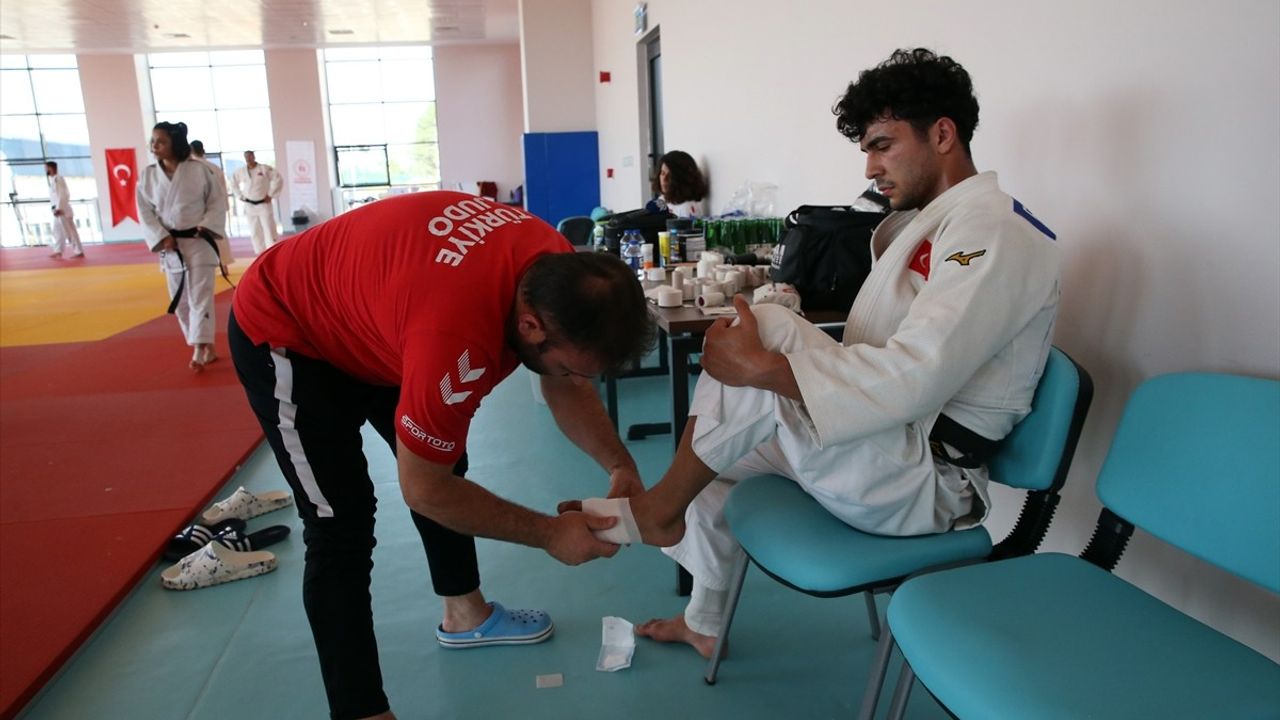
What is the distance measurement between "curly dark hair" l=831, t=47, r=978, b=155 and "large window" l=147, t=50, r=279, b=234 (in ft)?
52.3

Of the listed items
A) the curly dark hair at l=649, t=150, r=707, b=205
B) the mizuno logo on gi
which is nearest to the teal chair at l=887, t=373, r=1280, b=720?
the mizuno logo on gi

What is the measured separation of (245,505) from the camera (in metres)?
2.65

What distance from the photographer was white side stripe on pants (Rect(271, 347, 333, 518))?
1.37 meters

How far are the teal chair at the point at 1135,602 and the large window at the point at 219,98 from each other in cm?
1653

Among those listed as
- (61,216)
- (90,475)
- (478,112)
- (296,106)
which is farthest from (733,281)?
(296,106)

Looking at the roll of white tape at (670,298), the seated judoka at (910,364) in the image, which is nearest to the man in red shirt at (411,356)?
the seated judoka at (910,364)

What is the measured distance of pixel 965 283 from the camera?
125 cm

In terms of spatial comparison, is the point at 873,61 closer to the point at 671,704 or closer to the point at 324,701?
the point at 671,704

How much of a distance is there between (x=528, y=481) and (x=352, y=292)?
66.3 inches

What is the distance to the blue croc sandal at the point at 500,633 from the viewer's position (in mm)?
1861

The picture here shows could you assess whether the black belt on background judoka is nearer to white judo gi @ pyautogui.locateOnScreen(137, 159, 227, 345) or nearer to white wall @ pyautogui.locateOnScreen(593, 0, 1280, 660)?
white wall @ pyautogui.locateOnScreen(593, 0, 1280, 660)

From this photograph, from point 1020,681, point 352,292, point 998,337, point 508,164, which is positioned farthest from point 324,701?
point 508,164

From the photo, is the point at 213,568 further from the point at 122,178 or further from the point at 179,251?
the point at 122,178

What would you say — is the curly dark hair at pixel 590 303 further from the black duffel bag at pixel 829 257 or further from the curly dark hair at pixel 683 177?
the curly dark hair at pixel 683 177
